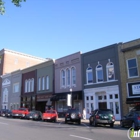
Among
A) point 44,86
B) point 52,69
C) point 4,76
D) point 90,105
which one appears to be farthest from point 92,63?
point 4,76

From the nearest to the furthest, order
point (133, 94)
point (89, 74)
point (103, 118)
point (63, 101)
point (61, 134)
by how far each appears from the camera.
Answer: point (61, 134)
point (103, 118)
point (133, 94)
point (89, 74)
point (63, 101)

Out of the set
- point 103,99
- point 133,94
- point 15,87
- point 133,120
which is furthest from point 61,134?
point 15,87

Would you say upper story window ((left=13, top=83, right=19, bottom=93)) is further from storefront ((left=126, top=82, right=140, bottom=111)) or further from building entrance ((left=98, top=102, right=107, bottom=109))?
storefront ((left=126, top=82, right=140, bottom=111))

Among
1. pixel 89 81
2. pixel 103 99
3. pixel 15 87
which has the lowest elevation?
pixel 103 99

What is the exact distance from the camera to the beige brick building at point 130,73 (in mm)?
21672

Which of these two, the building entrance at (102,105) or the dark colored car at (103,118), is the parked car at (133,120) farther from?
the building entrance at (102,105)

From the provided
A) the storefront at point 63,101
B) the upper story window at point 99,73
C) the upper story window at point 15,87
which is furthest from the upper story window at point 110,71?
the upper story window at point 15,87

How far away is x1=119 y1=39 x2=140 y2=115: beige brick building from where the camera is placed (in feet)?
71.1

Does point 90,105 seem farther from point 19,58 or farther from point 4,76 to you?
point 19,58

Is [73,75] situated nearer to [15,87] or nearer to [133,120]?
[133,120]

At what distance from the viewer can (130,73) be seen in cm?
2262

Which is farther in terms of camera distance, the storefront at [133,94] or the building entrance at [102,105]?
the building entrance at [102,105]

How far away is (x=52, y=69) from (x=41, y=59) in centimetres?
2926

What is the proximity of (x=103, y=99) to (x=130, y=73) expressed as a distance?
526 centimetres
